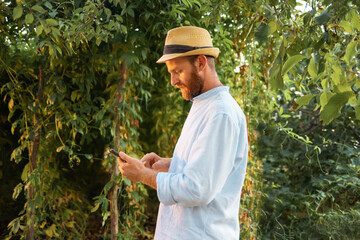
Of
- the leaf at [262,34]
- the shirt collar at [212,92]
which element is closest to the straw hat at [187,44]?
the shirt collar at [212,92]

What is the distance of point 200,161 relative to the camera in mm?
1103

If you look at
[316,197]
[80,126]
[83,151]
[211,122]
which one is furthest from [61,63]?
[316,197]

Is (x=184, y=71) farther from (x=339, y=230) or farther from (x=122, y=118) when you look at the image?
(x=339, y=230)

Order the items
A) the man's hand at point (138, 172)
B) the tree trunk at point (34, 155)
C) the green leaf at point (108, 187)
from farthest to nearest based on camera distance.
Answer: the tree trunk at point (34, 155) → the green leaf at point (108, 187) → the man's hand at point (138, 172)

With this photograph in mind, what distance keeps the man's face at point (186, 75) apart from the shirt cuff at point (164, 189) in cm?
27

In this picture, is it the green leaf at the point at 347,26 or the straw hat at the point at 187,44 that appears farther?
the straw hat at the point at 187,44

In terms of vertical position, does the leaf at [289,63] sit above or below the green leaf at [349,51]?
below

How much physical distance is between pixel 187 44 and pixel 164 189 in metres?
0.42

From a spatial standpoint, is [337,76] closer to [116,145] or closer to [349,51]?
[349,51]

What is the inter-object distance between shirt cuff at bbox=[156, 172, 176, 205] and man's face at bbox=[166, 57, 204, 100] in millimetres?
272

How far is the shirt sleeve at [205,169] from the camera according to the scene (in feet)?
3.61

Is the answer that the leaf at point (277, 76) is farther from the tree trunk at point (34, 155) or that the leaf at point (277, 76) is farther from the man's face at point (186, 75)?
the tree trunk at point (34, 155)

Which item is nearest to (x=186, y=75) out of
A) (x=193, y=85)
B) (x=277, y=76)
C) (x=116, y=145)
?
(x=193, y=85)

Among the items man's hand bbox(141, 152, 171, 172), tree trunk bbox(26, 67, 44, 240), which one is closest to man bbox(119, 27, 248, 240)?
man's hand bbox(141, 152, 171, 172)
